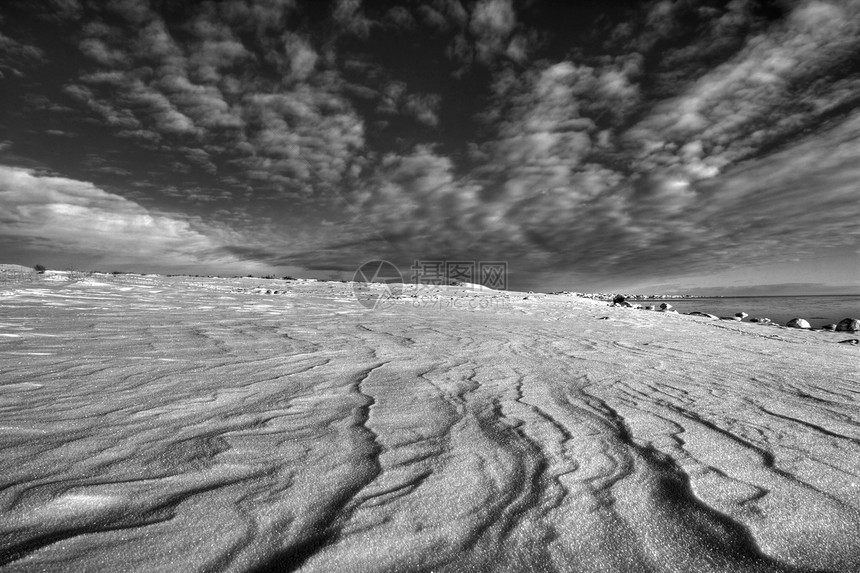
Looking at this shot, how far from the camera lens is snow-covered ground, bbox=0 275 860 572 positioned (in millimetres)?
1223

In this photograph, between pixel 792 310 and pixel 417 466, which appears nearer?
pixel 417 466

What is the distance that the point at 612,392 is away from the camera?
3.02m

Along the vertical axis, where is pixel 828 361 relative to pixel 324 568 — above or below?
above

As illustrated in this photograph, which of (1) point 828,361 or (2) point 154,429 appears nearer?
(2) point 154,429

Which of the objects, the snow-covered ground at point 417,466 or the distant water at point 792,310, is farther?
the distant water at point 792,310

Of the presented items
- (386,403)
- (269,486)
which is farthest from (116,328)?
(269,486)

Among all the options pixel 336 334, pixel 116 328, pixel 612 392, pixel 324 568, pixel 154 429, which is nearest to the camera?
pixel 324 568

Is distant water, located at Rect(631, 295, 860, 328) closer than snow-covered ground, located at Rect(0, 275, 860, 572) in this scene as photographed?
No

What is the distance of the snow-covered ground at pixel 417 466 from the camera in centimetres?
122

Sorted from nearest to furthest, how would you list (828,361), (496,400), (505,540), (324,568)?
(324,568), (505,540), (496,400), (828,361)

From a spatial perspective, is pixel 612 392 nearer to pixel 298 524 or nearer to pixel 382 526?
pixel 382 526

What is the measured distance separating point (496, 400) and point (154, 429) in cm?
212

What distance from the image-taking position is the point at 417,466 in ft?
5.81

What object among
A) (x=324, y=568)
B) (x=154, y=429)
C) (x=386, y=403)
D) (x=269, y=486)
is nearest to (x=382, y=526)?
(x=324, y=568)
